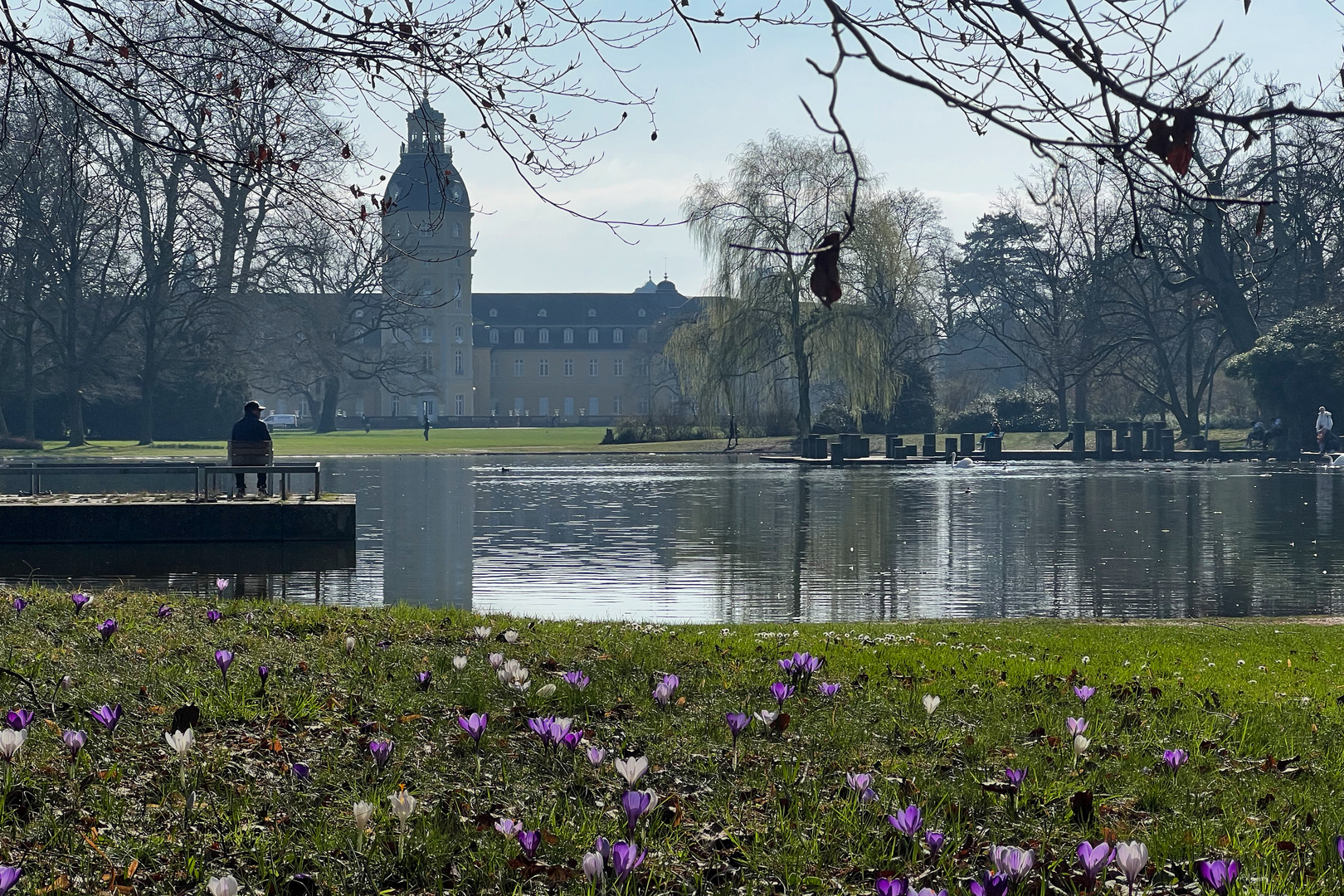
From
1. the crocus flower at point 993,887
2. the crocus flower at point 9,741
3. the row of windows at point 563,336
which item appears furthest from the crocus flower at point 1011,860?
the row of windows at point 563,336

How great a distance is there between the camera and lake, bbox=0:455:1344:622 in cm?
1220

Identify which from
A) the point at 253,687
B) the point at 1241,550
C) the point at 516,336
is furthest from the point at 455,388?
the point at 253,687

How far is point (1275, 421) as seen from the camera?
1753 inches

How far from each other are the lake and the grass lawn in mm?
5358

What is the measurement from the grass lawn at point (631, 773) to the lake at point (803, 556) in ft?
17.6

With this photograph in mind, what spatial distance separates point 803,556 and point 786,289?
99.5 ft

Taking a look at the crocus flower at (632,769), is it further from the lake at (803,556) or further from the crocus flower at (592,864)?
the lake at (803,556)

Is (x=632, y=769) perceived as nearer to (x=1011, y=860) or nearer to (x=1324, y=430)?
(x=1011, y=860)

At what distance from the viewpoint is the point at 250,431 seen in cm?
1928

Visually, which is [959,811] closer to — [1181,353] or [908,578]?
[908,578]

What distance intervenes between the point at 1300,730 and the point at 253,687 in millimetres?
3916

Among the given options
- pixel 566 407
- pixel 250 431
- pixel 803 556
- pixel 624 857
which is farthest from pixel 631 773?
pixel 566 407

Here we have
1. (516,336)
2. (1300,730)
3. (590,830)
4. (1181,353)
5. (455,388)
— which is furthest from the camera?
(516,336)

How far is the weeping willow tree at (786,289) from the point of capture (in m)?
44.5
